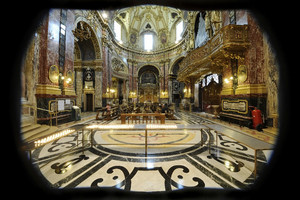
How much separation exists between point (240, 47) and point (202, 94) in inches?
292

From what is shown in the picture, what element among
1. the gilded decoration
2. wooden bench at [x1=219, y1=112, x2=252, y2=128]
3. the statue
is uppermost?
the statue

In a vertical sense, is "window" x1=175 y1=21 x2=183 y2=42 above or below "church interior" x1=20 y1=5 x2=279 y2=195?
above

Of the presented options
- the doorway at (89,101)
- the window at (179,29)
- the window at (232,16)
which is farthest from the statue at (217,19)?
the doorway at (89,101)

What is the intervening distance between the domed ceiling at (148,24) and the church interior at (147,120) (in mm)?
7721

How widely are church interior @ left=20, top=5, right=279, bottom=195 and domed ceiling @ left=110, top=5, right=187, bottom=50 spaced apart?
25.3 ft

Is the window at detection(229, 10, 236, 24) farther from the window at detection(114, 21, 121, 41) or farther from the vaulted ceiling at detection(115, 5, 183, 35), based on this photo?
the window at detection(114, 21, 121, 41)

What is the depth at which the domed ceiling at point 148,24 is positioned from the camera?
18797mm

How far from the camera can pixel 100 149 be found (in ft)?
10.1

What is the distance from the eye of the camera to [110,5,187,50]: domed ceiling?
18.8 m

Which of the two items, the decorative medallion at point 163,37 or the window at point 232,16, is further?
the decorative medallion at point 163,37

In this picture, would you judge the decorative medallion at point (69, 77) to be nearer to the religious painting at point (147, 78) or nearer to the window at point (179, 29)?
the religious painting at point (147, 78)

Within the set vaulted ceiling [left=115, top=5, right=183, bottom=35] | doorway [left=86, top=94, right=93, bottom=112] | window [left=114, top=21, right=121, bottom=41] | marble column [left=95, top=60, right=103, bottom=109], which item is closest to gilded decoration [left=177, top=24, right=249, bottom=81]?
marble column [left=95, top=60, right=103, bottom=109]

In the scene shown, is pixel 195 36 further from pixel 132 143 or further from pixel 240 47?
pixel 132 143
